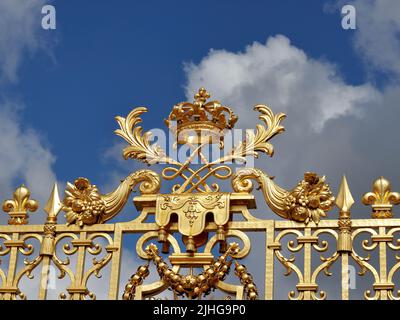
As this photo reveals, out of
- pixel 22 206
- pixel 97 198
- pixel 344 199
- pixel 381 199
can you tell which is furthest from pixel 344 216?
pixel 22 206

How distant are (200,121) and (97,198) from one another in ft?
3.48

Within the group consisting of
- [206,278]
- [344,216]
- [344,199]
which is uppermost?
[344,199]

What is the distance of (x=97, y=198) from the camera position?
9180 millimetres

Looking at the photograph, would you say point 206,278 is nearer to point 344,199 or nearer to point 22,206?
point 344,199

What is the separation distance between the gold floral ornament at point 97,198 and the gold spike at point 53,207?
52 millimetres

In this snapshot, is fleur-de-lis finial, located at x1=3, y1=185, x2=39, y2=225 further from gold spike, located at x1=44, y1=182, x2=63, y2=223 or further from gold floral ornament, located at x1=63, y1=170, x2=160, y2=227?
gold floral ornament, located at x1=63, y1=170, x2=160, y2=227

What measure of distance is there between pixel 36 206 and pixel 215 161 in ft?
5.08

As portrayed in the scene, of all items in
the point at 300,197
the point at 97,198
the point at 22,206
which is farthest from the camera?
the point at 22,206

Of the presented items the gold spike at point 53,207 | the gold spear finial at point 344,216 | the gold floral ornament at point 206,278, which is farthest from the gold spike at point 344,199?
the gold spike at point 53,207

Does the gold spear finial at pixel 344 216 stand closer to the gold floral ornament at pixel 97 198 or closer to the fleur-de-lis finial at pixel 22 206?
the gold floral ornament at pixel 97 198

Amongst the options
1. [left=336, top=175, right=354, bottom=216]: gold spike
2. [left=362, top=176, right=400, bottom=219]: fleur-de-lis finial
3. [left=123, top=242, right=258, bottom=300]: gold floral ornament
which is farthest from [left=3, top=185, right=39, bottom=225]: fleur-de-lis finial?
[left=362, top=176, right=400, bottom=219]: fleur-de-lis finial
